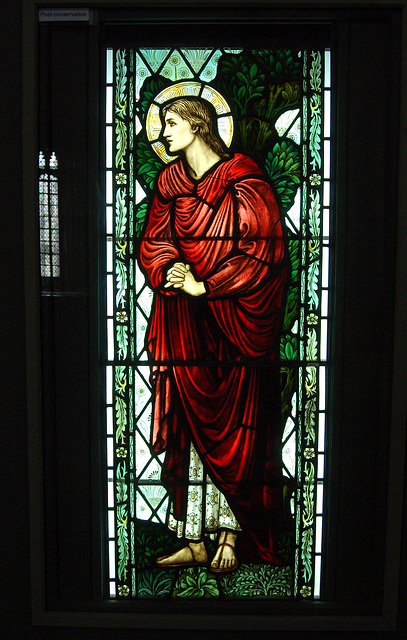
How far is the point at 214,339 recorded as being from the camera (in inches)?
71.6

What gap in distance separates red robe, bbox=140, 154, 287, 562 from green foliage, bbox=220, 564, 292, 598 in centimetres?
5

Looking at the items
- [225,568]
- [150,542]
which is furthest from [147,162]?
[225,568]

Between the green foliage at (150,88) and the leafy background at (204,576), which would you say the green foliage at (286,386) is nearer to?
the leafy background at (204,576)

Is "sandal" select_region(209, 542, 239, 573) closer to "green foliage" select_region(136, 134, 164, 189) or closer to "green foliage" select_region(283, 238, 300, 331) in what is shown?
"green foliage" select_region(283, 238, 300, 331)

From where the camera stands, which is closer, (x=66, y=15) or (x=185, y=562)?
(x=66, y=15)

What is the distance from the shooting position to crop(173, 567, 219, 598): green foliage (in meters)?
1.85

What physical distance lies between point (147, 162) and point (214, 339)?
0.60 m

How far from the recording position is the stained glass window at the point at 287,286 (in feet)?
5.82

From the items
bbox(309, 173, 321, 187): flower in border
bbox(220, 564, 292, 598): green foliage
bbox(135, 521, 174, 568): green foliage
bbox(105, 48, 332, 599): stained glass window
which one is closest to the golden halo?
bbox(105, 48, 332, 599): stained glass window

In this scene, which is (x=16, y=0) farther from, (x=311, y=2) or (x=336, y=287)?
(x=336, y=287)

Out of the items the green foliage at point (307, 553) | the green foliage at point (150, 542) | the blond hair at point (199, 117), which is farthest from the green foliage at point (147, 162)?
the green foliage at point (307, 553)

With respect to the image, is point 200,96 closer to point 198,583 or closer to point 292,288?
point 292,288

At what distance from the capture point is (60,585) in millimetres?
1848

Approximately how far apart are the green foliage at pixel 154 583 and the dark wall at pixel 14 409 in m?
0.12
